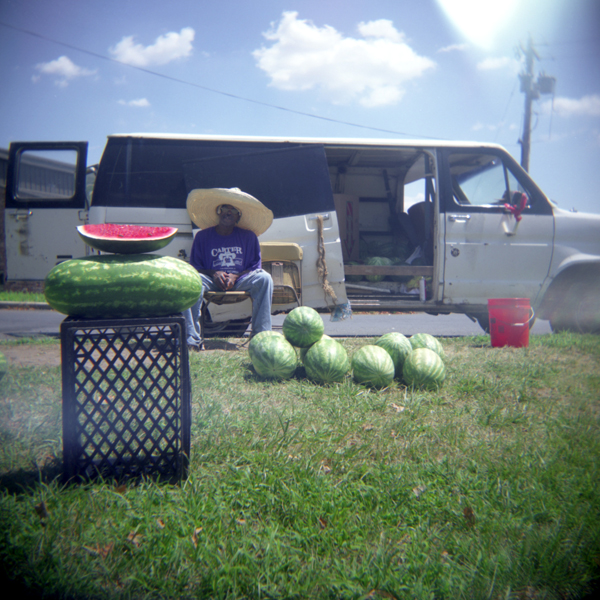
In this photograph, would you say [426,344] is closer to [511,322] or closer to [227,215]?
[511,322]

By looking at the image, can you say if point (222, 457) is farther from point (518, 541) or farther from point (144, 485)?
point (518, 541)

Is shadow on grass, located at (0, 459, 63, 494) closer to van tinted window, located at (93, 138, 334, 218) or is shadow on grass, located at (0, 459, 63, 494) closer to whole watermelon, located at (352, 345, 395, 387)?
whole watermelon, located at (352, 345, 395, 387)

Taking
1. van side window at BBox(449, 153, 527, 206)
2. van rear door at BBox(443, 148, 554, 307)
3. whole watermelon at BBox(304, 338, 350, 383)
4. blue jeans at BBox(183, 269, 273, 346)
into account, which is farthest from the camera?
van side window at BBox(449, 153, 527, 206)

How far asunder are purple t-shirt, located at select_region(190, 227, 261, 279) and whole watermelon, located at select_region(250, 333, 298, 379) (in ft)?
6.02

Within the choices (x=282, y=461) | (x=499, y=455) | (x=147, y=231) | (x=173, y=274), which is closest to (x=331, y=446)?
(x=282, y=461)

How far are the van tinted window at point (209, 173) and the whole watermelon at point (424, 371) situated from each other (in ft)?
9.71

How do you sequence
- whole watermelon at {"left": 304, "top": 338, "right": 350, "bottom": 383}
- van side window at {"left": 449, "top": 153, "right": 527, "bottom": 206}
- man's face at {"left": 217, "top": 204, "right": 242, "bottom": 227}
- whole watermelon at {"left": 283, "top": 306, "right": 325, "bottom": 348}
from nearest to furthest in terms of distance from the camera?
whole watermelon at {"left": 304, "top": 338, "right": 350, "bottom": 383}
whole watermelon at {"left": 283, "top": 306, "right": 325, "bottom": 348}
man's face at {"left": 217, "top": 204, "right": 242, "bottom": 227}
van side window at {"left": 449, "top": 153, "right": 527, "bottom": 206}

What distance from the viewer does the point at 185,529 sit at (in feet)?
5.05

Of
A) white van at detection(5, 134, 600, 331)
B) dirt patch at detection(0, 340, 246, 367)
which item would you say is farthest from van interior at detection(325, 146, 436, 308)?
dirt patch at detection(0, 340, 246, 367)

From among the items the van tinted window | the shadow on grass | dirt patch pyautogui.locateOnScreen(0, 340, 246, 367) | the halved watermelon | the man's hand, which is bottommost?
dirt patch pyautogui.locateOnScreen(0, 340, 246, 367)

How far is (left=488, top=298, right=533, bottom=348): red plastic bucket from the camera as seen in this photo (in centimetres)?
483

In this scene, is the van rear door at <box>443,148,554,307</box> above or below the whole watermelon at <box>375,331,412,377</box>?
→ above

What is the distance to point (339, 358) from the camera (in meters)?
3.28

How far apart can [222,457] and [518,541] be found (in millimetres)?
1297
